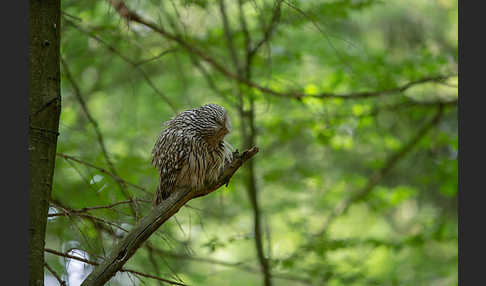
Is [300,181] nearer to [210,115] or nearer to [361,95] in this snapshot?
[361,95]

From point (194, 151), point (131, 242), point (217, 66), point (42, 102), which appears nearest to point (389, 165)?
point (217, 66)

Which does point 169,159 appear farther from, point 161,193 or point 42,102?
point 42,102

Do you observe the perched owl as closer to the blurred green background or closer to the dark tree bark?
the blurred green background

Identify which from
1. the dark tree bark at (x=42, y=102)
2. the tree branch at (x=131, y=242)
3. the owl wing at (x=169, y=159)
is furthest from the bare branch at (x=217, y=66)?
the tree branch at (x=131, y=242)

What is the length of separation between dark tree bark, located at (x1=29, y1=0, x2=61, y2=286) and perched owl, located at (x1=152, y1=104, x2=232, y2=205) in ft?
2.20

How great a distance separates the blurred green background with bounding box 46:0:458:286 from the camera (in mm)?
4645

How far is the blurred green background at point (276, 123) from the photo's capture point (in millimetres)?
4645

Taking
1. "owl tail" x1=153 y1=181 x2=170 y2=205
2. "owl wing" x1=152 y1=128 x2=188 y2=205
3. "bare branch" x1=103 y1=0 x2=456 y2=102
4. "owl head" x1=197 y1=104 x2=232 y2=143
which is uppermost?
"bare branch" x1=103 y1=0 x2=456 y2=102

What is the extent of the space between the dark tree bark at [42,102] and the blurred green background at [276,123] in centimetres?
69

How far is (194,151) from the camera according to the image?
273 centimetres

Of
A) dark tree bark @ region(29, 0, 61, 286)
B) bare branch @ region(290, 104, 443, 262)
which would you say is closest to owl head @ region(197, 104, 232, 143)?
dark tree bark @ region(29, 0, 61, 286)

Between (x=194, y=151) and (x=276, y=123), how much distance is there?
3.64m

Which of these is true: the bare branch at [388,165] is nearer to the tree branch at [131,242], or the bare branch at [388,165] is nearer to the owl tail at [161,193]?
the owl tail at [161,193]

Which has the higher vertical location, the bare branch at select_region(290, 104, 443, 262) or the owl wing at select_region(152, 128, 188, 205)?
the bare branch at select_region(290, 104, 443, 262)
